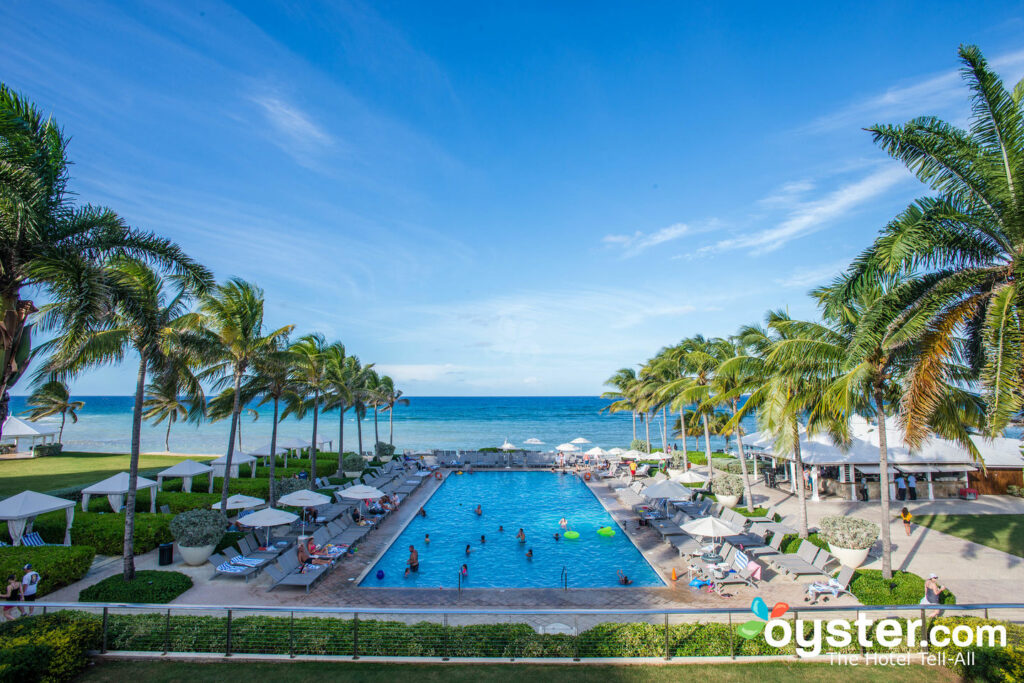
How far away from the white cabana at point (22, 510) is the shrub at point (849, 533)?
2557 centimetres

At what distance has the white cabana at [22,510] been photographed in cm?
1614

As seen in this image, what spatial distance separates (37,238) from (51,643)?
22.9ft

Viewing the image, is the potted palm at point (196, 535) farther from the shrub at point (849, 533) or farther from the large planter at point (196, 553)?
the shrub at point (849, 533)

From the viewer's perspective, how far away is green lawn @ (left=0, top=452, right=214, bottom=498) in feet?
88.0

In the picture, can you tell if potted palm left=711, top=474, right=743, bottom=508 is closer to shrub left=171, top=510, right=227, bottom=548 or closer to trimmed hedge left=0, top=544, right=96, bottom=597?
shrub left=171, top=510, right=227, bottom=548

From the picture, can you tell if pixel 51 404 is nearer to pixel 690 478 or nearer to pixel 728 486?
pixel 690 478

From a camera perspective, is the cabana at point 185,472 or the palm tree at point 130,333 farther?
the cabana at point 185,472

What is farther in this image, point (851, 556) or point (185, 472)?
point (185, 472)

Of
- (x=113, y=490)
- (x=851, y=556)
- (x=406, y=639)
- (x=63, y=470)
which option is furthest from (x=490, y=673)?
(x=63, y=470)

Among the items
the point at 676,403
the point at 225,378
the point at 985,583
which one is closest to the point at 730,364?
the point at 676,403

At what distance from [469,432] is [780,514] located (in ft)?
249

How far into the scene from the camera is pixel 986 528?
67.0 ft

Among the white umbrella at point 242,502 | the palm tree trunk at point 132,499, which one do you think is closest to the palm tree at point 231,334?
the white umbrella at point 242,502

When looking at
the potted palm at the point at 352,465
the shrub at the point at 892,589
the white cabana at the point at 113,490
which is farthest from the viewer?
the potted palm at the point at 352,465
